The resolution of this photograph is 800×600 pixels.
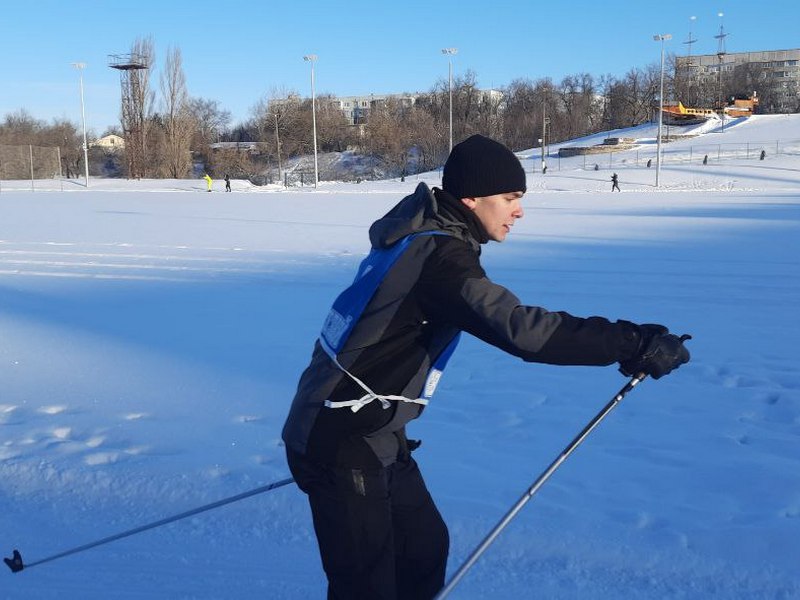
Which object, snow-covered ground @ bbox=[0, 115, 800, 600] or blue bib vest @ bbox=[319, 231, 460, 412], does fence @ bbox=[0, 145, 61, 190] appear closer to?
snow-covered ground @ bbox=[0, 115, 800, 600]

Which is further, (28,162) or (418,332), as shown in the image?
(28,162)

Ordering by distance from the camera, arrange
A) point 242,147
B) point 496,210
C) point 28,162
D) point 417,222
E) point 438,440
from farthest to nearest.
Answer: point 242,147
point 28,162
point 438,440
point 496,210
point 417,222

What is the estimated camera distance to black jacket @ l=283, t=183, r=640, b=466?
208 centimetres

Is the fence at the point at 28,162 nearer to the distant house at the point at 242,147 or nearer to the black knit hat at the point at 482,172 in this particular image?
the distant house at the point at 242,147

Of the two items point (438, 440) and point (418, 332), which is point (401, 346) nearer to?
point (418, 332)

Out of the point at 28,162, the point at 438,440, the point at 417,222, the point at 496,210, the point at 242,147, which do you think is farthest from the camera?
the point at 242,147

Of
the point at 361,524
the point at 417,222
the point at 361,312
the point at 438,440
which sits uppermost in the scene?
the point at 417,222

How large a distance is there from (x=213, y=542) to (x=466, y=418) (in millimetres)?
2069

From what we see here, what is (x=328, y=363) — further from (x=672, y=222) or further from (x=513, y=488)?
(x=672, y=222)

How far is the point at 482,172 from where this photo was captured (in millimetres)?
2205

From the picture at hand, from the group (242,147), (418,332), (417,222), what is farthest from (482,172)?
(242,147)

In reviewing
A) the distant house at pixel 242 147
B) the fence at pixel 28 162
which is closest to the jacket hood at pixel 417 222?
the fence at pixel 28 162

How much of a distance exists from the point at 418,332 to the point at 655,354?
0.67 meters

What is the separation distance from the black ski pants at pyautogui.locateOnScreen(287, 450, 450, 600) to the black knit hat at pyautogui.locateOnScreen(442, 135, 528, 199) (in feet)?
2.72
